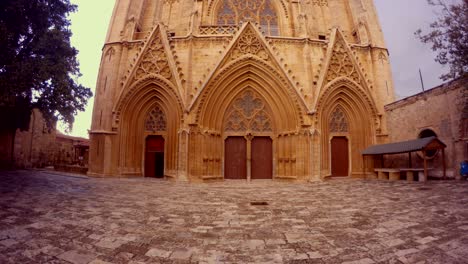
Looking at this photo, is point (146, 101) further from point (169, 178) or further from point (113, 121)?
point (169, 178)

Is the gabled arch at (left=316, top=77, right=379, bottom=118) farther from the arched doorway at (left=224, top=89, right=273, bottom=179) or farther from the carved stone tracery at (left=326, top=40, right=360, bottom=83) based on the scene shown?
the arched doorway at (left=224, top=89, right=273, bottom=179)

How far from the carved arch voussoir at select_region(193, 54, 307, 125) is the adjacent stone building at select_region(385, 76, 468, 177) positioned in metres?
6.63

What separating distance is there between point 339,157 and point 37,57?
17.3 meters

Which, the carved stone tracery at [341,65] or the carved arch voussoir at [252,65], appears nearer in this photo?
the carved arch voussoir at [252,65]

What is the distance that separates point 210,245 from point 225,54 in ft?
42.6

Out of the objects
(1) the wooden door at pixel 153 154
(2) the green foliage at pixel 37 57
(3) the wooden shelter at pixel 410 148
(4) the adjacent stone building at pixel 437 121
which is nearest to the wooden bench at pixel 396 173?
(3) the wooden shelter at pixel 410 148

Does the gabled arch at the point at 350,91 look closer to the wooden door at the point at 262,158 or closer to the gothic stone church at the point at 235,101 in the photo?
the gothic stone church at the point at 235,101

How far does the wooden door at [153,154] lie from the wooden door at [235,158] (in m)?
4.43

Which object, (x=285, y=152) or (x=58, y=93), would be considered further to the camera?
(x=285, y=152)

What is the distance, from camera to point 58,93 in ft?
32.8

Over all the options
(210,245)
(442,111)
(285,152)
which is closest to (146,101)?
(285,152)

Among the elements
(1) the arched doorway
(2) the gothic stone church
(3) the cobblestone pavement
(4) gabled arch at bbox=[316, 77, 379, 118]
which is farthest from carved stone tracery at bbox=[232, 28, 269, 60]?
(3) the cobblestone pavement

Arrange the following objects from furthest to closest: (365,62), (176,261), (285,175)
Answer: (365,62)
(285,175)
(176,261)

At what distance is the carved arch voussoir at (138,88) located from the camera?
15.2 metres
